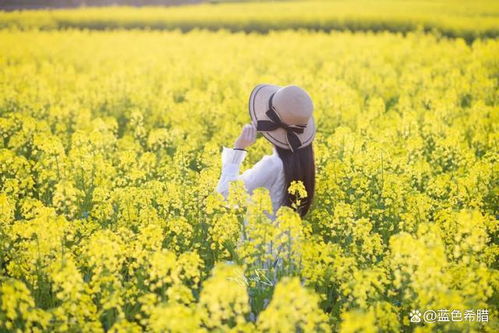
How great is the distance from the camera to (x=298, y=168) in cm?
403

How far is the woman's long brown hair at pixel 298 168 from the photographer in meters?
4.02

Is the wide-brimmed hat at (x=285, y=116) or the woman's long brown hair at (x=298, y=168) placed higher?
the wide-brimmed hat at (x=285, y=116)

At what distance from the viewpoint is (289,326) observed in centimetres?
235

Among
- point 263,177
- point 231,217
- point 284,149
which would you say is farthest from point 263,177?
point 231,217

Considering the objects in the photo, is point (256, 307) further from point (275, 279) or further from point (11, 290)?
point (11, 290)

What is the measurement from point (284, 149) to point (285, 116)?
0.86 feet

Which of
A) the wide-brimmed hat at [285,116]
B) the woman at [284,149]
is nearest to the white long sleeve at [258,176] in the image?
the woman at [284,149]

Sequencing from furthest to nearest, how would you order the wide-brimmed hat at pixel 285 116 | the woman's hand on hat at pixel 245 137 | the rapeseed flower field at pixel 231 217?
1. the woman's hand on hat at pixel 245 137
2. the wide-brimmed hat at pixel 285 116
3. the rapeseed flower field at pixel 231 217

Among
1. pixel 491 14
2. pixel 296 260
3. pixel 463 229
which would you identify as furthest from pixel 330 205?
pixel 491 14

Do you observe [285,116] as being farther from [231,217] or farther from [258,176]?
[231,217]

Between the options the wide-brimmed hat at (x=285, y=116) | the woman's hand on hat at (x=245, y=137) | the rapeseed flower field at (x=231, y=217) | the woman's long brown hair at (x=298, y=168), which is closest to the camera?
the rapeseed flower field at (x=231, y=217)

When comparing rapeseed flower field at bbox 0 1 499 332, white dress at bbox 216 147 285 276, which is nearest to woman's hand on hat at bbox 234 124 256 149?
white dress at bbox 216 147 285 276

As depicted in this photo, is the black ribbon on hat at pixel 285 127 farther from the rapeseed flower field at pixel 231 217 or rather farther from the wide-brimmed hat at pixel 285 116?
the rapeseed flower field at pixel 231 217

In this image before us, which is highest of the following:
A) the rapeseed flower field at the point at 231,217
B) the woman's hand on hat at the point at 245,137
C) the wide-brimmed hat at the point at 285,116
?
the wide-brimmed hat at the point at 285,116
